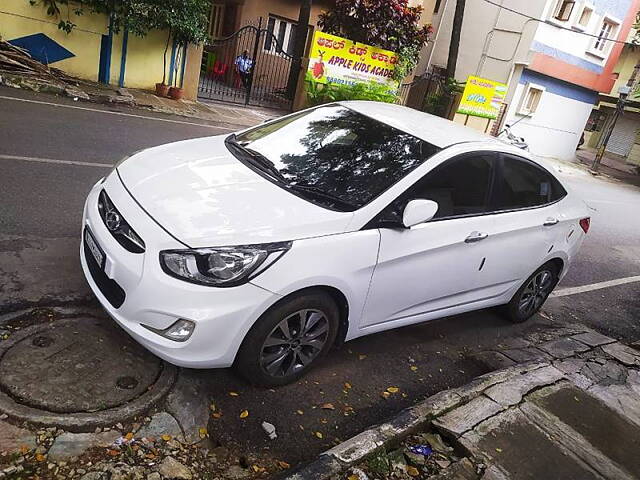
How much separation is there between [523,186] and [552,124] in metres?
19.8

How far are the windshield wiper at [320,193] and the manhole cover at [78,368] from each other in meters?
1.36

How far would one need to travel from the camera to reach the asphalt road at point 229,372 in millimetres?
2955

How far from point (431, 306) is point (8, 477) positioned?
270 centimetres

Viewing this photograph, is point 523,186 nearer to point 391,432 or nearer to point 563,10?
point 391,432

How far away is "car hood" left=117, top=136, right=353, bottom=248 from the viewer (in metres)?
2.70

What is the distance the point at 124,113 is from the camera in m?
9.45

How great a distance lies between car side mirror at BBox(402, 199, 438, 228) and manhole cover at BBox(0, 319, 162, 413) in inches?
68.3

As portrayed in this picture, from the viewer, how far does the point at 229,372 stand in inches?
123

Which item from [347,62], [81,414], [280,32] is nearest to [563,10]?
[347,62]

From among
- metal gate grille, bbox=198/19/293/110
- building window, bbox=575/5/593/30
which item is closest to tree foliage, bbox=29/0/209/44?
metal gate grille, bbox=198/19/293/110

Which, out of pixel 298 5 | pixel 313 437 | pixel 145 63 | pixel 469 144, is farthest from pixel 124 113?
pixel 298 5

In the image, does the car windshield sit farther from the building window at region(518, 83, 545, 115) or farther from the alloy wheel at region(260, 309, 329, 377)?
the building window at region(518, 83, 545, 115)

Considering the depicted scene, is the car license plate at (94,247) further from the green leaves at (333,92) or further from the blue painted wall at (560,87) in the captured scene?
the blue painted wall at (560,87)

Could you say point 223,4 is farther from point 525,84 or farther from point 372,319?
point 372,319
